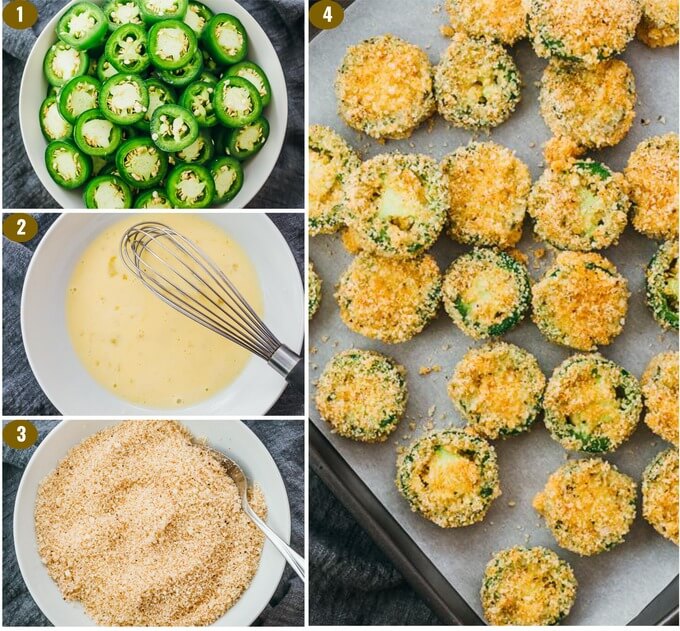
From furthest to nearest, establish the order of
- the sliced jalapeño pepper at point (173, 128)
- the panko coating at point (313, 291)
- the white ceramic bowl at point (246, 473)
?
the panko coating at point (313, 291)
the white ceramic bowl at point (246, 473)
the sliced jalapeño pepper at point (173, 128)

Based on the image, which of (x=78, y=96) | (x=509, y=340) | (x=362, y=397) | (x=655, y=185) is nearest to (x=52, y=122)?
(x=78, y=96)

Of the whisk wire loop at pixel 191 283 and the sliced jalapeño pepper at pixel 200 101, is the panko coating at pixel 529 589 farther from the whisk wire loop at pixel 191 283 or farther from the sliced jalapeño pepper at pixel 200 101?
the sliced jalapeño pepper at pixel 200 101

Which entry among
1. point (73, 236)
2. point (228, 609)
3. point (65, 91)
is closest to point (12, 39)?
point (65, 91)

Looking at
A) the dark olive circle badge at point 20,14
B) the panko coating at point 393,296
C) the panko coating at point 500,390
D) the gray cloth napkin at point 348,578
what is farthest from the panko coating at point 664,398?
the dark olive circle badge at point 20,14

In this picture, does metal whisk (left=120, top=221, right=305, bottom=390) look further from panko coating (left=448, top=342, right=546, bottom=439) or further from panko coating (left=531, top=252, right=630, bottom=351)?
panko coating (left=531, top=252, right=630, bottom=351)

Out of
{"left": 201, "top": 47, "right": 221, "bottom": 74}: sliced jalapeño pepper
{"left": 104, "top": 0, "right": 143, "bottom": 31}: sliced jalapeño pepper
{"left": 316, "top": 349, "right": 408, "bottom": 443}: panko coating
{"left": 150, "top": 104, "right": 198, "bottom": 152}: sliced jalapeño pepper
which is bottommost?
{"left": 316, "top": 349, "right": 408, "bottom": 443}: panko coating

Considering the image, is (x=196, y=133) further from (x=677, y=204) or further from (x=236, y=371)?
(x=677, y=204)

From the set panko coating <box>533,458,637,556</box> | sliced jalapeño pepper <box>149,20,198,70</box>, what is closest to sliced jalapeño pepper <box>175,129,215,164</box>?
sliced jalapeño pepper <box>149,20,198,70</box>
